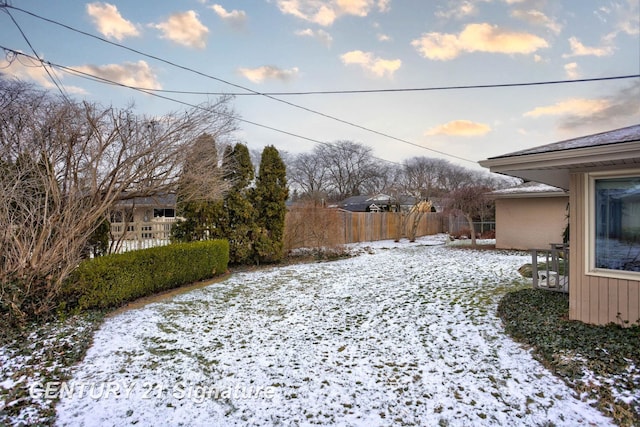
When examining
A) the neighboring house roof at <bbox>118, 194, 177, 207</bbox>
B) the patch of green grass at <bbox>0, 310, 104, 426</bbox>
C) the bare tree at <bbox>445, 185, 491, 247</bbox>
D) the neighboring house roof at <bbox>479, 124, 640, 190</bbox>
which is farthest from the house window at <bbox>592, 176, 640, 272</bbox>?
the bare tree at <bbox>445, 185, 491, 247</bbox>

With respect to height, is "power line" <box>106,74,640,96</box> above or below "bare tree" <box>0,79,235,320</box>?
above

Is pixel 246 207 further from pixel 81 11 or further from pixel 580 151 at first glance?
pixel 580 151

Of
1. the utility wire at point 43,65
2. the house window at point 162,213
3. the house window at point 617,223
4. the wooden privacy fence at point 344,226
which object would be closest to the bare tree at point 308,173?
the house window at point 162,213

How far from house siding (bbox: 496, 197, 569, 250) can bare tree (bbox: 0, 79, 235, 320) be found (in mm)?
12067

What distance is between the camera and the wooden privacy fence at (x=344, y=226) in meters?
11.1

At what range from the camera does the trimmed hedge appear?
4781 mm

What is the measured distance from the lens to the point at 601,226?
12.6 ft

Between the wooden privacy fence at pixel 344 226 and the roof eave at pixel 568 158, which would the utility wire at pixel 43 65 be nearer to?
the wooden privacy fence at pixel 344 226

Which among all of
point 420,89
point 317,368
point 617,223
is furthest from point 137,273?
point 420,89

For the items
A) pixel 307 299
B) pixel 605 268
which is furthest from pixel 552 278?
pixel 307 299

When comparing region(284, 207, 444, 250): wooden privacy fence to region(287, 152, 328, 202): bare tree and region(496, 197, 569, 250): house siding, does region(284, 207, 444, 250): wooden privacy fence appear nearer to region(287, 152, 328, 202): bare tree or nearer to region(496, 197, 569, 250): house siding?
region(496, 197, 569, 250): house siding

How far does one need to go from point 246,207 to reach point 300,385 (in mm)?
6744

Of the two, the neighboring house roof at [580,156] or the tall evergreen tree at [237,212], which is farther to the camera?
the tall evergreen tree at [237,212]

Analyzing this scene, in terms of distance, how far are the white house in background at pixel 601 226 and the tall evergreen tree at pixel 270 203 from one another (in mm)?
6757
